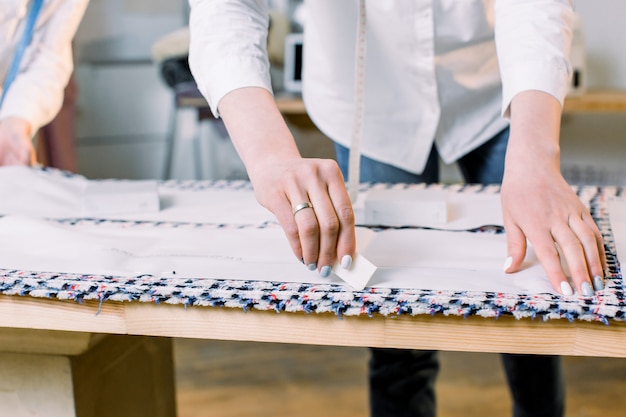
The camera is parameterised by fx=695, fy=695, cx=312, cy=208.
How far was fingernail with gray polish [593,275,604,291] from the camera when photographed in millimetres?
577

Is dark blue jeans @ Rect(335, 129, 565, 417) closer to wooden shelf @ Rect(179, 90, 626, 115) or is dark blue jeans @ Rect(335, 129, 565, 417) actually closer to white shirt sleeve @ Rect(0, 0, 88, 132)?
white shirt sleeve @ Rect(0, 0, 88, 132)

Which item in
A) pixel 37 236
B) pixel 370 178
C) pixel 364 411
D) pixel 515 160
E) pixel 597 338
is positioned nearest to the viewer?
pixel 597 338

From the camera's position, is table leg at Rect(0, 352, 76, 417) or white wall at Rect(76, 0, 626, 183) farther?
white wall at Rect(76, 0, 626, 183)

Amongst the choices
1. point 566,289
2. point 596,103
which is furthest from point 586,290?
point 596,103

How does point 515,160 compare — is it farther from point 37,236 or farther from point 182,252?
point 37,236

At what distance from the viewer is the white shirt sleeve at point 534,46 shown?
0.72 metres

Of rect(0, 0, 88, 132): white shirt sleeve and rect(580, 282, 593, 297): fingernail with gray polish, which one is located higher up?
rect(0, 0, 88, 132): white shirt sleeve

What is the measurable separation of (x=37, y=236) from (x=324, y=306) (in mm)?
377

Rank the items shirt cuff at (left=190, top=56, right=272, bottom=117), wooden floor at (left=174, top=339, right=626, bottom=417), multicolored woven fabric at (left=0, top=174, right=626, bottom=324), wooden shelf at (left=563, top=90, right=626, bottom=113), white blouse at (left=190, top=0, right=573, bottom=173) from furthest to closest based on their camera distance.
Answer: wooden shelf at (left=563, top=90, right=626, bottom=113) → wooden floor at (left=174, top=339, right=626, bottom=417) → white blouse at (left=190, top=0, right=573, bottom=173) → shirt cuff at (left=190, top=56, right=272, bottom=117) → multicolored woven fabric at (left=0, top=174, right=626, bottom=324)

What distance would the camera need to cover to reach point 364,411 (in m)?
1.61

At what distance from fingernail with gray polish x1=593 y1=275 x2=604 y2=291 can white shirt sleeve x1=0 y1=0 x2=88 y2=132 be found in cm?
86

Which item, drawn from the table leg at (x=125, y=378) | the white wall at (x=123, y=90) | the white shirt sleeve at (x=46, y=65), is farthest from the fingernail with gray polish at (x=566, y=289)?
the white wall at (x=123, y=90)

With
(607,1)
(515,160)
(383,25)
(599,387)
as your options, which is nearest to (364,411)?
(599,387)

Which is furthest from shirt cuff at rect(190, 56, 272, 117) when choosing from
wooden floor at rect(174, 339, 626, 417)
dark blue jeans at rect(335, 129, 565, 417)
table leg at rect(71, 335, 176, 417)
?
wooden floor at rect(174, 339, 626, 417)
